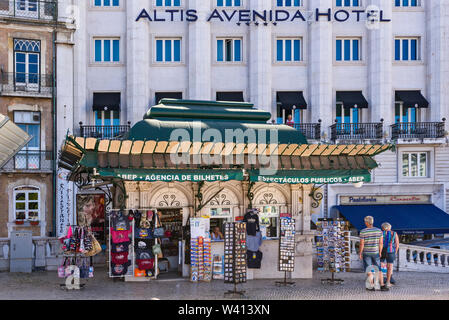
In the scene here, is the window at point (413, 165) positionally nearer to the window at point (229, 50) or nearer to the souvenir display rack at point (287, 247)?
the window at point (229, 50)

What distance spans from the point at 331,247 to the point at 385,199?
13524 millimetres

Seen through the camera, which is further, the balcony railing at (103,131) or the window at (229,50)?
the window at (229,50)

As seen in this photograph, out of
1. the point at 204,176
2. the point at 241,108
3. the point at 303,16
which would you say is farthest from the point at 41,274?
the point at 303,16

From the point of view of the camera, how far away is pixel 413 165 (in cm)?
2817

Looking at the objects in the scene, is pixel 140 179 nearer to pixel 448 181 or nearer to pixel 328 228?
pixel 328 228

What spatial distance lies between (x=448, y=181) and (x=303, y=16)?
38.5ft

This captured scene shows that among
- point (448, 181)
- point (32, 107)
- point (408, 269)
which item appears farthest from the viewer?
point (448, 181)

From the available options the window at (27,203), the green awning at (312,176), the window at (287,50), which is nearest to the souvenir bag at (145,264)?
the green awning at (312,176)

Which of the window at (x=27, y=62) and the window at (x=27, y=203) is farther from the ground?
the window at (x=27, y=62)

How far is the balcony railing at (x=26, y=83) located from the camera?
25.3 m

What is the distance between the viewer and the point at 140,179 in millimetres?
14070

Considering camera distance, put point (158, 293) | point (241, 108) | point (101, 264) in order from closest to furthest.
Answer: point (158, 293) < point (241, 108) < point (101, 264)

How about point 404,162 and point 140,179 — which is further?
point 404,162

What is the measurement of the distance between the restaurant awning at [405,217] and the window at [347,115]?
15.7 ft
